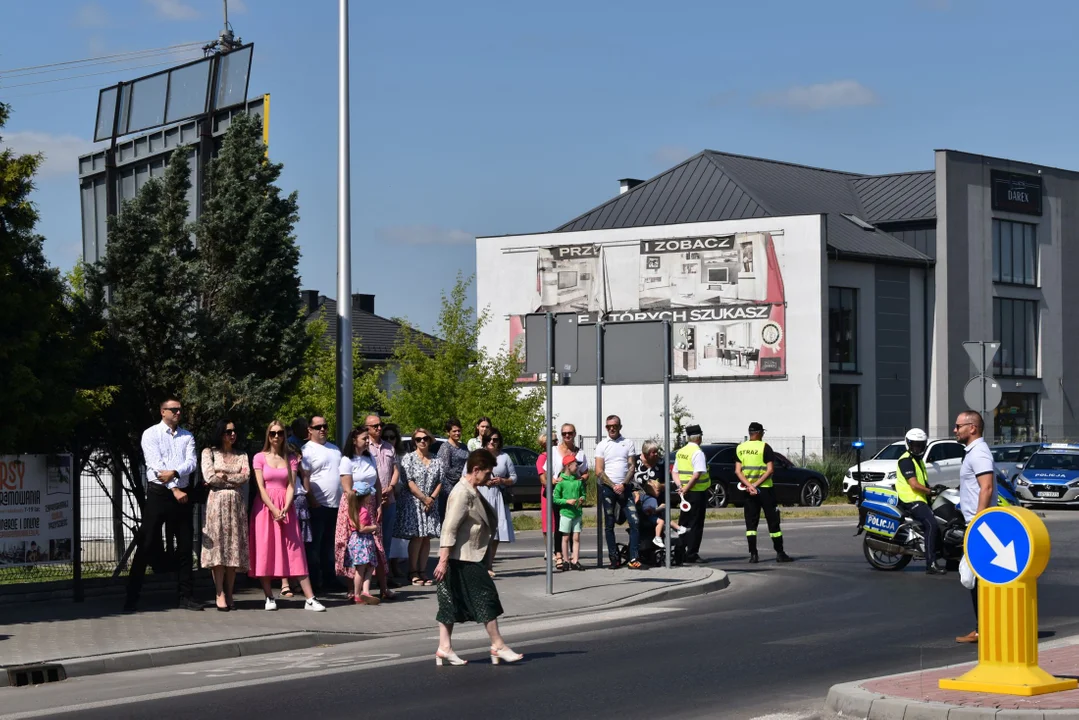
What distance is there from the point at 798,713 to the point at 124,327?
344 inches

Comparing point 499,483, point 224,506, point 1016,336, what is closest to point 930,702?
point 224,506

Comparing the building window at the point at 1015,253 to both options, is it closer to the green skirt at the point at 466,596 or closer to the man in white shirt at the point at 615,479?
the man in white shirt at the point at 615,479

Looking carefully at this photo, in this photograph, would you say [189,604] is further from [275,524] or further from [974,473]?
[974,473]

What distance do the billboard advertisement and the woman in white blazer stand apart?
41.9 meters

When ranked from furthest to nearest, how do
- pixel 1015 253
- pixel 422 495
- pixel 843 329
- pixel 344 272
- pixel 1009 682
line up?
pixel 1015 253 < pixel 843 329 < pixel 344 272 < pixel 422 495 < pixel 1009 682

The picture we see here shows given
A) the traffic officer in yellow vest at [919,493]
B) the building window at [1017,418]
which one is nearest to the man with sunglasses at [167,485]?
the traffic officer in yellow vest at [919,493]

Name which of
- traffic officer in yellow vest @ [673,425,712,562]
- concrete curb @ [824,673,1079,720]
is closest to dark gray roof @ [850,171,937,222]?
traffic officer in yellow vest @ [673,425,712,562]

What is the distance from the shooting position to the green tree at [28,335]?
1326cm

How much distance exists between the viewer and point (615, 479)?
18906 millimetres

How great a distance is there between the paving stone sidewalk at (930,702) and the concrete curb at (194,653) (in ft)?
17.3

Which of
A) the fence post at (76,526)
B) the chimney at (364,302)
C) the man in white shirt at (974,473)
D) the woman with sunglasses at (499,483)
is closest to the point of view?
the man in white shirt at (974,473)

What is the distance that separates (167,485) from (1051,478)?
25.8m

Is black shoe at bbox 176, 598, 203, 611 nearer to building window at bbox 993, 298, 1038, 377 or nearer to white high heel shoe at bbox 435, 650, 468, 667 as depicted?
white high heel shoe at bbox 435, 650, 468, 667

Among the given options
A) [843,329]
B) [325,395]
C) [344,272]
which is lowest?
[325,395]
